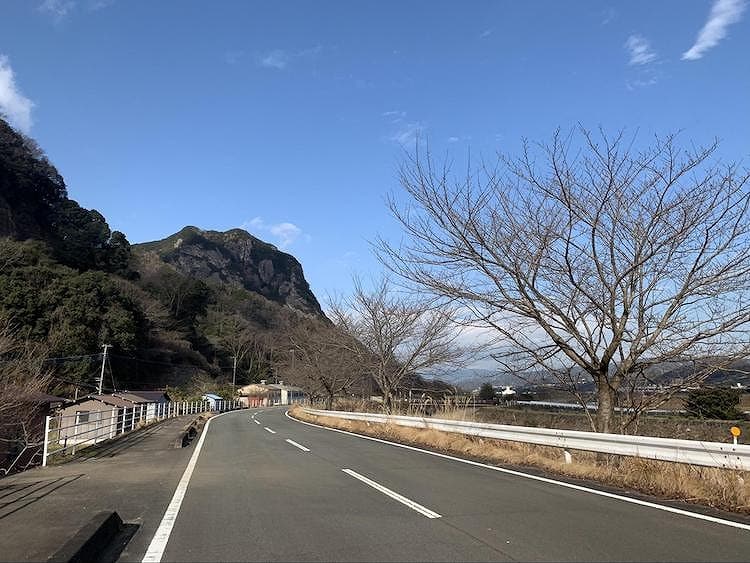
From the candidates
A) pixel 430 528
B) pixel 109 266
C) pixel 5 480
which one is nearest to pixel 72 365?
pixel 109 266

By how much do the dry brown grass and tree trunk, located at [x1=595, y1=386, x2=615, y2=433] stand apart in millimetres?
600

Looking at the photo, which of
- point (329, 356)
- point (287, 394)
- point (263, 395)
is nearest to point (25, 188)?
point (263, 395)

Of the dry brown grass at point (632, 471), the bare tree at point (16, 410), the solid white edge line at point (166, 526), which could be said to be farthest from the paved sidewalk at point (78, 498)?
the dry brown grass at point (632, 471)

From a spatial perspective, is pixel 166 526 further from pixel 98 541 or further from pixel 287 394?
pixel 287 394

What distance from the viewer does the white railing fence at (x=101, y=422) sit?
14.5 metres

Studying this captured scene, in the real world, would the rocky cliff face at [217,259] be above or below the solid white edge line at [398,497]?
above

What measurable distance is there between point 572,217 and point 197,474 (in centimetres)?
868

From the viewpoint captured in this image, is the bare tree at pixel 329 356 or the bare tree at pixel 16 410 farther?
the bare tree at pixel 329 356

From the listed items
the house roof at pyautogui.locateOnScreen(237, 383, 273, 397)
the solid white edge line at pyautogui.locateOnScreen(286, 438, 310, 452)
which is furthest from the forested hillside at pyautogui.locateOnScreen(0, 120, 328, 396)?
the solid white edge line at pyautogui.locateOnScreen(286, 438, 310, 452)

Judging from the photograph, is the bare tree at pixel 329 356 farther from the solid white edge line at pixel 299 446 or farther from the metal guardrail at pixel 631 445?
the metal guardrail at pixel 631 445

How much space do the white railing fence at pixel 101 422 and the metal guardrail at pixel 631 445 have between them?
32.3 feet

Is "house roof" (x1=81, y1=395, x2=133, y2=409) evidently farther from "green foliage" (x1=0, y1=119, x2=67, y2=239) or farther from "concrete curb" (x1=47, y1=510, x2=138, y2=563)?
"green foliage" (x1=0, y1=119, x2=67, y2=239)

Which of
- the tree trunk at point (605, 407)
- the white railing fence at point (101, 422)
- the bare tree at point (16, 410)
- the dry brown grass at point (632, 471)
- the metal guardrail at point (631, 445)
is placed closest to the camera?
the metal guardrail at point (631, 445)

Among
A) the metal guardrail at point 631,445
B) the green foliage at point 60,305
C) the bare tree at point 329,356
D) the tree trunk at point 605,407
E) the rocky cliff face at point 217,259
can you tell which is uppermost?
the rocky cliff face at point 217,259
